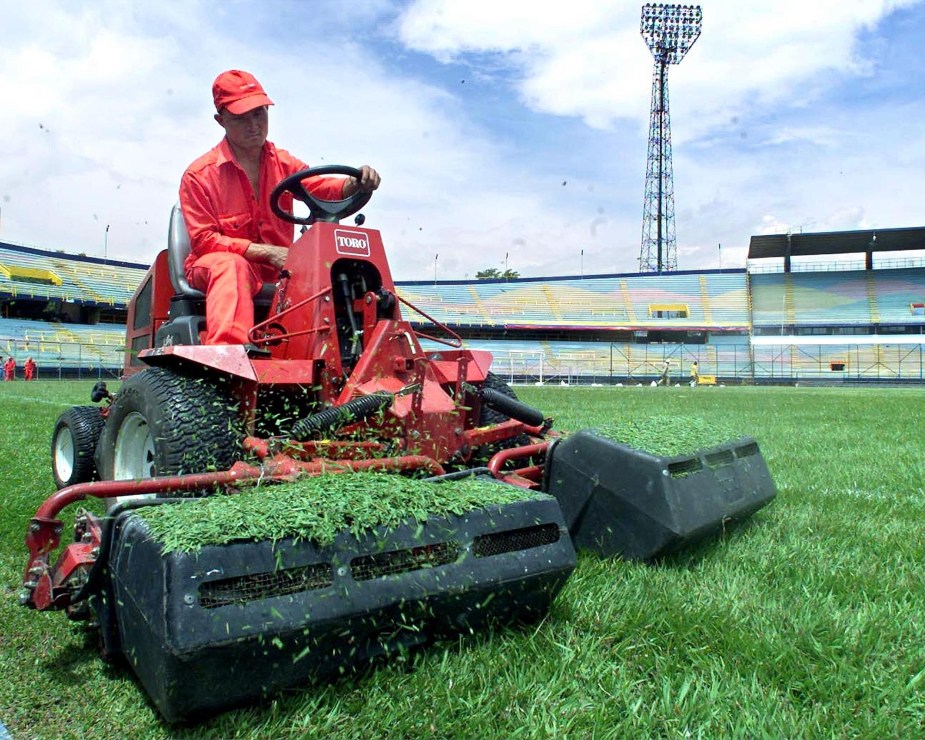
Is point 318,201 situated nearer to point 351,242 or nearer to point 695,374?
point 351,242

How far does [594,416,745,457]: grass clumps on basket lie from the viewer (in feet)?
10.4

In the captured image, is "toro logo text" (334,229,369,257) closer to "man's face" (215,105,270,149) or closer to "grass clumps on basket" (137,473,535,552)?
"man's face" (215,105,270,149)

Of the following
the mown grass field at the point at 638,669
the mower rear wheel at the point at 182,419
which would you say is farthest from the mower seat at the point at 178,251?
the mown grass field at the point at 638,669

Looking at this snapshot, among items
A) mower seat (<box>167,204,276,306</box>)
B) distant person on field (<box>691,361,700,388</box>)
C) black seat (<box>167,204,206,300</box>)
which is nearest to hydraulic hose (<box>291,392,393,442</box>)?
mower seat (<box>167,204,276,306</box>)

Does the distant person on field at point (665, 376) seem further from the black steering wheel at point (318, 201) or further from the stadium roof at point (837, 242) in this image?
the black steering wheel at point (318, 201)

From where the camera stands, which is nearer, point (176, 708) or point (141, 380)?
point (176, 708)

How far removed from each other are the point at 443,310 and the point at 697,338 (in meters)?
18.0

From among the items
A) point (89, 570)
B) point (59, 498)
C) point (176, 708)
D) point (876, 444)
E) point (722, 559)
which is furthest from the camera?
point (876, 444)

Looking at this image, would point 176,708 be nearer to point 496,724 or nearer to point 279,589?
point 279,589

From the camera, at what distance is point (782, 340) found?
168ft

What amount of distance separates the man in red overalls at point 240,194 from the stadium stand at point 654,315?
40.1 meters

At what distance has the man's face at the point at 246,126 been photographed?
4273 millimetres

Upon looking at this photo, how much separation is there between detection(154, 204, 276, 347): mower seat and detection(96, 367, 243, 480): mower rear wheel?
49cm

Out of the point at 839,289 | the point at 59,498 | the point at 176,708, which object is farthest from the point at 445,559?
the point at 839,289
